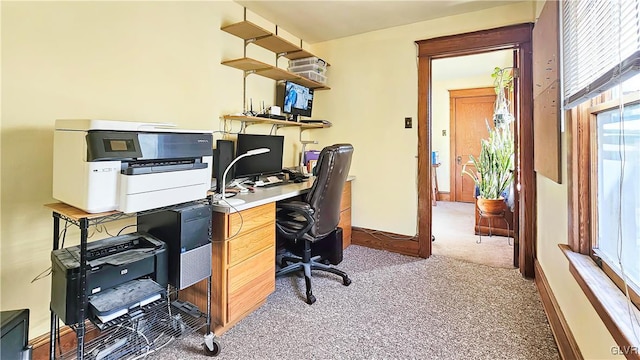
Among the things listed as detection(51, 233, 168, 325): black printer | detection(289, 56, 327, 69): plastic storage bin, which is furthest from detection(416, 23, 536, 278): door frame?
detection(51, 233, 168, 325): black printer

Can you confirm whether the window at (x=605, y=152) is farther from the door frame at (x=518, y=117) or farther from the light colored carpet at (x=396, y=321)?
the door frame at (x=518, y=117)

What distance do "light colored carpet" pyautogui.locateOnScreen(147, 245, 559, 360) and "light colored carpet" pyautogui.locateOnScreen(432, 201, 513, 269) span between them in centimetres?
36

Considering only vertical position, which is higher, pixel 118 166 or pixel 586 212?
pixel 118 166

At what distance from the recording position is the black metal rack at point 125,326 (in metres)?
1.21

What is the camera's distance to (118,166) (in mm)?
1242

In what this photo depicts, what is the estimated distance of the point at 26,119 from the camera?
143cm

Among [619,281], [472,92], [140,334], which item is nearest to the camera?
[619,281]

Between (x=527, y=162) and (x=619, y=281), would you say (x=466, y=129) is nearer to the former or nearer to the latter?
(x=527, y=162)

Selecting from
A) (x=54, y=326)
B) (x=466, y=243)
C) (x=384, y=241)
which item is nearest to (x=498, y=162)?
(x=466, y=243)

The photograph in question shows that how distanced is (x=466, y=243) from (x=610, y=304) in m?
2.52

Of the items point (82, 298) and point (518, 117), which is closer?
point (82, 298)

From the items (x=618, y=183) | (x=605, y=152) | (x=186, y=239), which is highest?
(x=605, y=152)

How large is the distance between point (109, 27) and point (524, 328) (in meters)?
3.00

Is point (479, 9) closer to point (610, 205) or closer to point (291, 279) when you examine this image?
point (610, 205)
